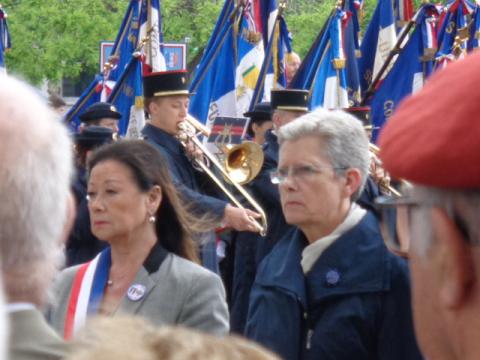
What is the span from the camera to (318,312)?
4.12 m

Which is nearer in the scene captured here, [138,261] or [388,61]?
[138,261]

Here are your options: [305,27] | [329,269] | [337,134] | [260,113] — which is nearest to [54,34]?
[305,27]

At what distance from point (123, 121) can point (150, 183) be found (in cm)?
722

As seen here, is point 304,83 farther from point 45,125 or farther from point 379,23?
point 45,125

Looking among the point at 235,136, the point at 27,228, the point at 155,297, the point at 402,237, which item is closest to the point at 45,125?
the point at 27,228

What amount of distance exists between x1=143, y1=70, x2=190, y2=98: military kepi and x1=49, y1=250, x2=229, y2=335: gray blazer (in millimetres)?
4570

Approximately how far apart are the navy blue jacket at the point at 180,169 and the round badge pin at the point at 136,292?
337 centimetres

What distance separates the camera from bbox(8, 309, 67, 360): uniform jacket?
2203 mm

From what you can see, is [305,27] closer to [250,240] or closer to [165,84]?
[165,84]

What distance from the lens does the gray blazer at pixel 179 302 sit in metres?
4.17

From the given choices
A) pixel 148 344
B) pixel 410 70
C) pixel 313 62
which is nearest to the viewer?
pixel 148 344

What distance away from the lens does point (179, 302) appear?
13.7 feet

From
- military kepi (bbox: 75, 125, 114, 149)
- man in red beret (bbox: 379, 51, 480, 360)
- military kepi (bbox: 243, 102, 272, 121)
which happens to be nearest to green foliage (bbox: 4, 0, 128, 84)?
military kepi (bbox: 243, 102, 272, 121)

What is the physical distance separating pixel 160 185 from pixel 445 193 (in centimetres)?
304
